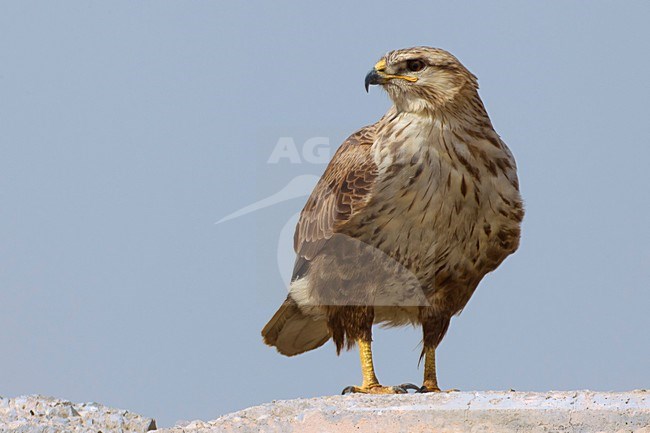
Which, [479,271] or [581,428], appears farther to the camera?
[479,271]

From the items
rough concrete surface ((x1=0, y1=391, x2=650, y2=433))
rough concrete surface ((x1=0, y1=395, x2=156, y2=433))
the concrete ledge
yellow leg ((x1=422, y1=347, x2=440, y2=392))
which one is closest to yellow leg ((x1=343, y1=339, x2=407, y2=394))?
yellow leg ((x1=422, y1=347, x2=440, y2=392))

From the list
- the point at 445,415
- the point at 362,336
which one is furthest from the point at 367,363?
the point at 445,415

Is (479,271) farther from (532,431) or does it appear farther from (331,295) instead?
(532,431)

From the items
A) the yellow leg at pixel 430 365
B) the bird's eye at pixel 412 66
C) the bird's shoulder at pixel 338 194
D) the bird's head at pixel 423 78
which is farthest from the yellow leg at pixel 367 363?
the bird's eye at pixel 412 66

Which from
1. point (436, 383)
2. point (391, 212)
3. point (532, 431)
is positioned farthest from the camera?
point (436, 383)

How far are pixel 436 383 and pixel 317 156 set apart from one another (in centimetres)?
207

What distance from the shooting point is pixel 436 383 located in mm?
10086

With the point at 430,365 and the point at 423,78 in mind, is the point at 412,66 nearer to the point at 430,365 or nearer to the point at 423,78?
the point at 423,78

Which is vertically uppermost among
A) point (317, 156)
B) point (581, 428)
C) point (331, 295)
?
point (317, 156)

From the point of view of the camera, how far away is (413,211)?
371 inches

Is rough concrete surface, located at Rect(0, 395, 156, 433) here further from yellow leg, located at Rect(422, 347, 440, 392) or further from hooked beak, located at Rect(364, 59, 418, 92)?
hooked beak, located at Rect(364, 59, 418, 92)

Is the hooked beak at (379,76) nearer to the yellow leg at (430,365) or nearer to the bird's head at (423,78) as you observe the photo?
the bird's head at (423,78)

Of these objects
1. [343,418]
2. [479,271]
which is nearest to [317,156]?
[479,271]

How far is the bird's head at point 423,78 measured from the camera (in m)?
9.55
